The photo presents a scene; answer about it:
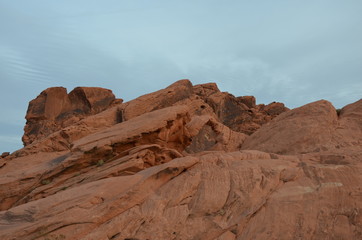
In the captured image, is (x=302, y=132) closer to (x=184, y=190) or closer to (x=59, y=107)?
(x=184, y=190)

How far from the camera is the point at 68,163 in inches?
704

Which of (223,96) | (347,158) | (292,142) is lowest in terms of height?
(347,158)

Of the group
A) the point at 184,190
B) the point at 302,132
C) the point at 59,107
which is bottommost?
the point at 184,190

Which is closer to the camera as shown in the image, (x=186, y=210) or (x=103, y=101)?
(x=186, y=210)

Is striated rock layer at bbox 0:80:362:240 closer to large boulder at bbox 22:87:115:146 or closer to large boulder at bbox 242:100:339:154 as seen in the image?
large boulder at bbox 242:100:339:154

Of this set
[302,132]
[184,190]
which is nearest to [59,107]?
[302,132]

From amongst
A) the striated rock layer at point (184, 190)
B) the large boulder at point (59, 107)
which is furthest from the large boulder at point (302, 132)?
the large boulder at point (59, 107)

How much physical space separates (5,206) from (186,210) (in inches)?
458

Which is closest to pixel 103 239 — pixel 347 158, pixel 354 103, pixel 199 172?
pixel 199 172

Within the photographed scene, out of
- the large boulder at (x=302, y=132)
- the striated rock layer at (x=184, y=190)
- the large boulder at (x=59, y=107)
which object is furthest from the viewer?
the large boulder at (x=59, y=107)

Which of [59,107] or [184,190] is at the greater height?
[59,107]

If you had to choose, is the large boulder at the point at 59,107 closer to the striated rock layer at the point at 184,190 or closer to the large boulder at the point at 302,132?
the striated rock layer at the point at 184,190

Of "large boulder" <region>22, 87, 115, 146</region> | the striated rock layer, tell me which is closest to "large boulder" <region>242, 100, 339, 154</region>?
the striated rock layer

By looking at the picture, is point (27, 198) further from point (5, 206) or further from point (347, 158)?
point (347, 158)
